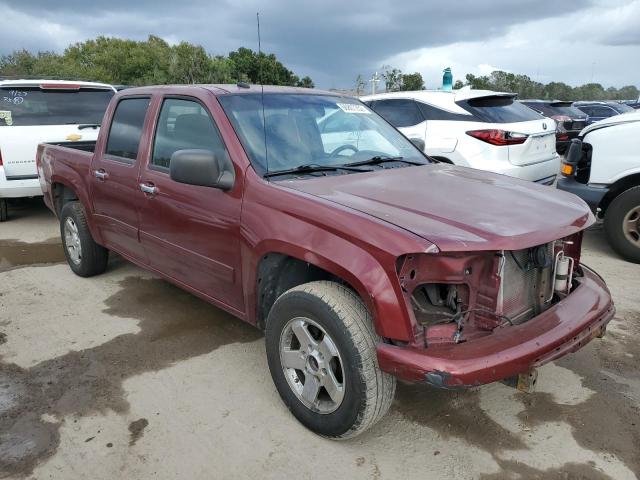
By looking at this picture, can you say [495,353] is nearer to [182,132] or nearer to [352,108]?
[352,108]

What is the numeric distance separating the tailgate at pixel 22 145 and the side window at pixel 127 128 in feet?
9.74

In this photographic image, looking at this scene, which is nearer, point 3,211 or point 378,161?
point 378,161

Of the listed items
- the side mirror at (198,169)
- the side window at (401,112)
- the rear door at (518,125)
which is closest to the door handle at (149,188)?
the side mirror at (198,169)

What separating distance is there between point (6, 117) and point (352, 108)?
5.05m

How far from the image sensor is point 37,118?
6.88 m

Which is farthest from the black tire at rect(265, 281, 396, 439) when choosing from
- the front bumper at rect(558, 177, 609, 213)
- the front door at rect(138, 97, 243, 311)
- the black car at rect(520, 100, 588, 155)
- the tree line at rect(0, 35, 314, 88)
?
the tree line at rect(0, 35, 314, 88)

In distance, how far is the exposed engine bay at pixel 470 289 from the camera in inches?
90.7

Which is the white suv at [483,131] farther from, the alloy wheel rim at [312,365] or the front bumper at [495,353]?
the alloy wheel rim at [312,365]

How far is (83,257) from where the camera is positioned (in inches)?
195

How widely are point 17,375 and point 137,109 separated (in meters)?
2.09

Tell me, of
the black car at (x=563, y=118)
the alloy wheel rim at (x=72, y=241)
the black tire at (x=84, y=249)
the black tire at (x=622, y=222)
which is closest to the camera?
the black tire at (x=84, y=249)

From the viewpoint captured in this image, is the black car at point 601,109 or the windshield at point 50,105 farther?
the black car at point 601,109

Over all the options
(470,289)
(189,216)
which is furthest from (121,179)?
(470,289)

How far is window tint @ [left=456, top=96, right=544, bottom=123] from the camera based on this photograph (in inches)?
259
